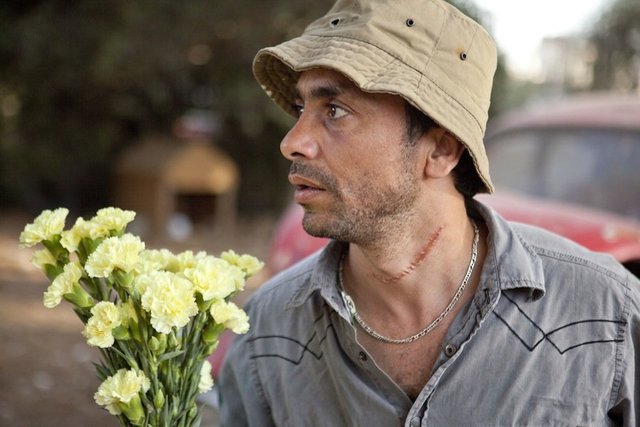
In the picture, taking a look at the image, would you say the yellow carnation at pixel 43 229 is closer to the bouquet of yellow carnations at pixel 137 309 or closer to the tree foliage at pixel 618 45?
the bouquet of yellow carnations at pixel 137 309

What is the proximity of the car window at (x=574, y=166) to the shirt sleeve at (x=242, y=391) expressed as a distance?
2.53 metres

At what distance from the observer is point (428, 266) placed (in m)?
2.14

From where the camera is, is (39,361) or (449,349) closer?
(449,349)

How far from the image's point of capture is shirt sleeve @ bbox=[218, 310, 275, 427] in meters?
2.32

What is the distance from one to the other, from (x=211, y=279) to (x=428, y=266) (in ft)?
2.13

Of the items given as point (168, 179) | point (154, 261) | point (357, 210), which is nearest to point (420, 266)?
point (357, 210)

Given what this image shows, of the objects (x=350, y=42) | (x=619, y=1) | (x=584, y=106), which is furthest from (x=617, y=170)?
(x=619, y=1)

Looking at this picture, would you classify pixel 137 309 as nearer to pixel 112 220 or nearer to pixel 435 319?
pixel 112 220

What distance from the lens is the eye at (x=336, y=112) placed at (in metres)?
2.04

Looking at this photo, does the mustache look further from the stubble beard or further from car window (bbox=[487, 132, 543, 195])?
car window (bbox=[487, 132, 543, 195])

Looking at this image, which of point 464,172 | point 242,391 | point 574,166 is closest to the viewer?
point 464,172

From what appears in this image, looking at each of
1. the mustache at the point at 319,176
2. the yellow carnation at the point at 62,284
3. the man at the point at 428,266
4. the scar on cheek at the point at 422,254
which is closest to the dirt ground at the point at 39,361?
the man at the point at 428,266

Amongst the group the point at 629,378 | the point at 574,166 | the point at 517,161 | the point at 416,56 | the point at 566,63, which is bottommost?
the point at 629,378

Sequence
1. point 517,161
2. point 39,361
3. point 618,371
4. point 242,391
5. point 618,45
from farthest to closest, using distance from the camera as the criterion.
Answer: point 618,45, point 39,361, point 517,161, point 242,391, point 618,371
